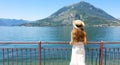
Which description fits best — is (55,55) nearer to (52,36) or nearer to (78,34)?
(78,34)

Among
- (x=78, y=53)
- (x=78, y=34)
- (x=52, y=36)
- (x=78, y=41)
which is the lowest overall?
(x=52, y=36)

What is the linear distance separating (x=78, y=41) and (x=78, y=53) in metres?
0.36

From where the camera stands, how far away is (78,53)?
6477 millimetres

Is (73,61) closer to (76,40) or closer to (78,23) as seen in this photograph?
(76,40)

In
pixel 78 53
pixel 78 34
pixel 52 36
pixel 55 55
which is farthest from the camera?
pixel 52 36

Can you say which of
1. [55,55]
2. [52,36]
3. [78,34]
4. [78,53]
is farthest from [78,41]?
[52,36]

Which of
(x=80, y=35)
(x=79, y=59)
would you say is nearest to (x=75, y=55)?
(x=79, y=59)

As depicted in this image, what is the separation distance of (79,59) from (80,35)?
71 cm

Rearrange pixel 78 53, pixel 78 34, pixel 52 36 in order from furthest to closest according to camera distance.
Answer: pixel 52 36 → pixel 78 53 → pixel 78 34

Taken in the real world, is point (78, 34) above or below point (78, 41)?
above

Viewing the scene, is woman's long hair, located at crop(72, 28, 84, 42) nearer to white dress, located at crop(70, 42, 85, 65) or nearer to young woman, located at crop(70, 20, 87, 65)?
young woman, located at crop(70, 20, 87, 65)

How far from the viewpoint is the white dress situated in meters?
6.42

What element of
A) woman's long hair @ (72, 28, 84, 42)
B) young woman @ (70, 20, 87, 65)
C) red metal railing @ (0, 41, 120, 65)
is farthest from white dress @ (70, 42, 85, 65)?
red metal railing @ (0, 41, 120, 65)

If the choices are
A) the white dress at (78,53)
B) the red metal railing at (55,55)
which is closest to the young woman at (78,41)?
the white dress at (78,53)
